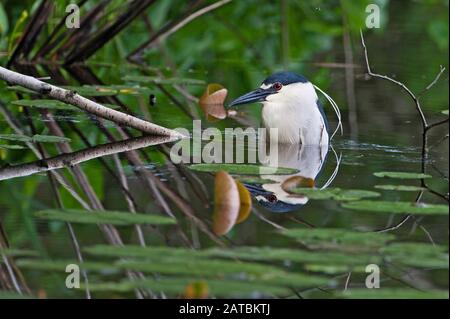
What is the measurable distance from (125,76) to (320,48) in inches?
150

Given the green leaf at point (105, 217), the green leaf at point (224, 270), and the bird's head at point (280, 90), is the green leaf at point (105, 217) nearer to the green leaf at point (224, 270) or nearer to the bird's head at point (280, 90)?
the green leaf at point (224, 270)

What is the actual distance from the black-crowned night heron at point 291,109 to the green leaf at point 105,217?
2059 mm

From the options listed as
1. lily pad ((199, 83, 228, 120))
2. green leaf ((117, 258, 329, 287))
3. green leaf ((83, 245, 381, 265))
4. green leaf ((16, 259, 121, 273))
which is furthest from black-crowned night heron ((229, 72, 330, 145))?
green leaf ((16, 259, 121, 273))

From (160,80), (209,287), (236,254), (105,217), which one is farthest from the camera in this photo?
(160,80)

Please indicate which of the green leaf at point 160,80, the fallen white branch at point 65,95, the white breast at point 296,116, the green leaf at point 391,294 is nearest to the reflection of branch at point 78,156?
the fallen white branch at point 65,95

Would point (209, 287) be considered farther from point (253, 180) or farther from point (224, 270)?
point (253, 180)

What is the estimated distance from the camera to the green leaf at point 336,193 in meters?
4.89

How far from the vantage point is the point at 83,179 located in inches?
211

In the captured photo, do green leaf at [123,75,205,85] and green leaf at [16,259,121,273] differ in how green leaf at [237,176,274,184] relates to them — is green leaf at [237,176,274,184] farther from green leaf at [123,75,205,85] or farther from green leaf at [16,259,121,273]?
green leaf at [123,75,205,85]

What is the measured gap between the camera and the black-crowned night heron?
21.2 ft

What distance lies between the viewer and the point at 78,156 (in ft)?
19.6

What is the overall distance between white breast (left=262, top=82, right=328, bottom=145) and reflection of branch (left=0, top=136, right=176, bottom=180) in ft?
2.09

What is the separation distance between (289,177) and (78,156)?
127cm

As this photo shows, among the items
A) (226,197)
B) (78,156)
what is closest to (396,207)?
(226,197)
